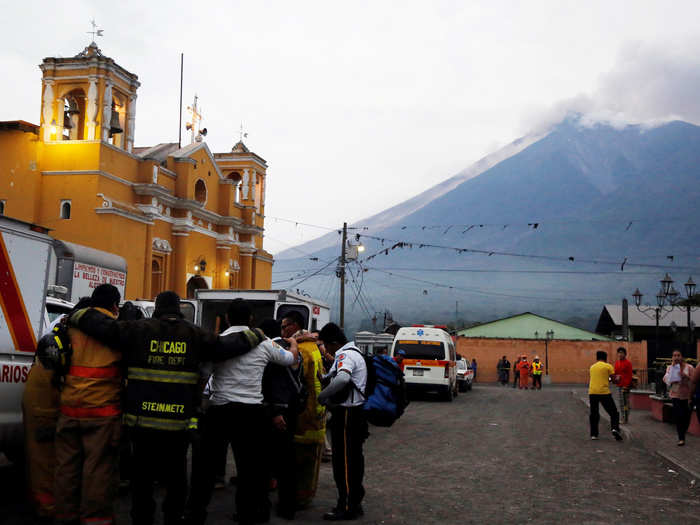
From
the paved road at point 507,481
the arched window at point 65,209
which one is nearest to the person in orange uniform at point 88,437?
the paved road at point 507,481

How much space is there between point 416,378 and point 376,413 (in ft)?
54.7

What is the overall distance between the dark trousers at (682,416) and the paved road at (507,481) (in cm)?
74

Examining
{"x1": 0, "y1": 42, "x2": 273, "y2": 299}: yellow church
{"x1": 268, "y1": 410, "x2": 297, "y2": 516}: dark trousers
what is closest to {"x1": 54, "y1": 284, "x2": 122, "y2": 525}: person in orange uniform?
{"x1": 268, "y1": 410, "x2": 297, "y2": 516}: dark trousers

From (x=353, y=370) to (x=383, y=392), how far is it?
16.2 inches

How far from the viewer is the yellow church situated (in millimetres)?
27438

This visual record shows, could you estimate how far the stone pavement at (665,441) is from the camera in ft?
32.7

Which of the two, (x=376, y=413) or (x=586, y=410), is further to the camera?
(x=586, y=410)

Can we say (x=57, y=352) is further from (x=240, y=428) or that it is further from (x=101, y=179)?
(x=101, y=179)

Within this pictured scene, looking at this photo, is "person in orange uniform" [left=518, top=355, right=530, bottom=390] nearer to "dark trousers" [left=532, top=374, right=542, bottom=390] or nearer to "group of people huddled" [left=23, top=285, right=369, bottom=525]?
"dark trousers" [left=532, top=374, right=542, bottom=390]

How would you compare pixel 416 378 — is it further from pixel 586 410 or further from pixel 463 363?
pixel 463 363

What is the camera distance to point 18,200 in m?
27.6

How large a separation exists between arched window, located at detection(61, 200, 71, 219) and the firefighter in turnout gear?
2416cm

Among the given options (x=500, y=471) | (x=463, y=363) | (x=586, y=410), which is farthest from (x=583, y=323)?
(x=500, y=471)

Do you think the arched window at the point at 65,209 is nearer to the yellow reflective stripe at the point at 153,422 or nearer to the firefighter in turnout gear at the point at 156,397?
the firefighter in turnout gear at the point at 156,397
